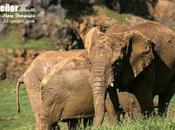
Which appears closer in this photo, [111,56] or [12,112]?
[111,56]

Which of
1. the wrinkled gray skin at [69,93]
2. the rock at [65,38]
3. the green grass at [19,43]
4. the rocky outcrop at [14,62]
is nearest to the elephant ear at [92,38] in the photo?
the wrinkled gray skin at [69,93]

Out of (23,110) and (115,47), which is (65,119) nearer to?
(115,47)

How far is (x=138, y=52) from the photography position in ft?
31.0

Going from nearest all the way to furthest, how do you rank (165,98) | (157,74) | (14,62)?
(157,74)
(165,98)
(14,62)

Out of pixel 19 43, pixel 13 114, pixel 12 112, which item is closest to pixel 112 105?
pixel 13 114

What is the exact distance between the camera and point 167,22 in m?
34.0

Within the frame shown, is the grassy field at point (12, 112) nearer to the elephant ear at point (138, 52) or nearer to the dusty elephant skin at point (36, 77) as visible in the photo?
the dusty elephant skin at point (36, 77)

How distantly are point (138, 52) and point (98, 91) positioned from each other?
139 centimetres

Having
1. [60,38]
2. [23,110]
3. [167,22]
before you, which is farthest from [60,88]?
[167,22]

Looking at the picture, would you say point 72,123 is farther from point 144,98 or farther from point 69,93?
point 144,98

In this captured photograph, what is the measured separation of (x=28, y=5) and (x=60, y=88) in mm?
18616

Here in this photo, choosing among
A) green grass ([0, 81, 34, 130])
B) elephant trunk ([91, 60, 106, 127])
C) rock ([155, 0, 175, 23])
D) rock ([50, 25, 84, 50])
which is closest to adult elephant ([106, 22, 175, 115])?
elephant trunk ([91, 60, 106, 127])

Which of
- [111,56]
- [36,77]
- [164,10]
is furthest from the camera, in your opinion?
[164,10]

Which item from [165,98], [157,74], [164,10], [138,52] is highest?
[138,52]
